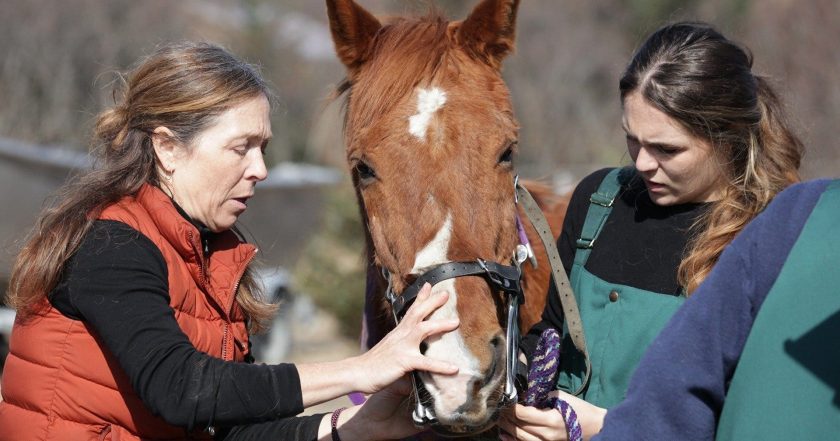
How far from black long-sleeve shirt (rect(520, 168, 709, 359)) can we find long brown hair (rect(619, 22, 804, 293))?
7cm

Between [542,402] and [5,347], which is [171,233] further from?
[5,347]

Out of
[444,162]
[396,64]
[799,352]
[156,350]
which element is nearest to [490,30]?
[396,64]

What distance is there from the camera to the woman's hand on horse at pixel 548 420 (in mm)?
2408

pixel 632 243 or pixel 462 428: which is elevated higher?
pixel 632 243

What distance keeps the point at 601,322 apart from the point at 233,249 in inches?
49.9

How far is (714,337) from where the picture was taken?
5.48ft

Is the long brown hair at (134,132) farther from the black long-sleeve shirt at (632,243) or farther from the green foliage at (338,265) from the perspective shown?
the green foliage at (338,265)

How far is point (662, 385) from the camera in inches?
66.3

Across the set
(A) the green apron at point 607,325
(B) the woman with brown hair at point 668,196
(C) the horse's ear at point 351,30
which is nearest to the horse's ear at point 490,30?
(C) the horse's ear at point 351,30

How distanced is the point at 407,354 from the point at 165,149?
1085 mm

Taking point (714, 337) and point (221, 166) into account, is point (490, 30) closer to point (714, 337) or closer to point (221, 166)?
point (221, 166)

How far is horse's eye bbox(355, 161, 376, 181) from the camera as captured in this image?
9.29 feet

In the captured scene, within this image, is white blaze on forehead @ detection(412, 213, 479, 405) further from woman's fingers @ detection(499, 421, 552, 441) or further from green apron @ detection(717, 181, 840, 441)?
green apron @ detection(717, 181, 840, 441)

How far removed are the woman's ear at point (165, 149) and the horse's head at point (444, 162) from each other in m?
0.61
